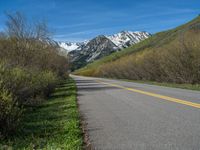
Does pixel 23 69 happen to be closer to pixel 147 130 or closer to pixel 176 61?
pixel 147 130

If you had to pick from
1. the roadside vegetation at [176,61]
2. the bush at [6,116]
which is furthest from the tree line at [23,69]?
the roadside vegetation at [176,61]

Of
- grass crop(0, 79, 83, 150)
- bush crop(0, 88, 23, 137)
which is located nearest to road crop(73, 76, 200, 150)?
grass crop(0, 79, 83, 150)

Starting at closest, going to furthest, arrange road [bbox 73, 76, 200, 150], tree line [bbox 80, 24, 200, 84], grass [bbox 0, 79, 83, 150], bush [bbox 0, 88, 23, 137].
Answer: road [bbox 73, 76, 200, 150], grass [bbox 0, 79, 83, 150], bush [bbox 0, 88, 23, 137], tree line [bbox 80, 24, 200, 84]

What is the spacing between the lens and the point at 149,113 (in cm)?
1002

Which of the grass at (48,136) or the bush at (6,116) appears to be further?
the bush at (6,116)

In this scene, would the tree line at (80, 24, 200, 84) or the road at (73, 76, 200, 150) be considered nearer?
the road at (73, 76, 200, 150)

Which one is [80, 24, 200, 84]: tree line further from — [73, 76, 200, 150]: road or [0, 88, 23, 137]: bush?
[0, 88, 23, 137]: bush

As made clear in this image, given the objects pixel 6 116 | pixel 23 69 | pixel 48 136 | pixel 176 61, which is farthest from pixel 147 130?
pixel 176 61

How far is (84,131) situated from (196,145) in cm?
307

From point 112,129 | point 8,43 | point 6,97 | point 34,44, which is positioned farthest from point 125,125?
point 34,44

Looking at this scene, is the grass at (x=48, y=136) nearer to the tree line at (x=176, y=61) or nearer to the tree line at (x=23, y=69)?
the tree line at (x=23, y=69)

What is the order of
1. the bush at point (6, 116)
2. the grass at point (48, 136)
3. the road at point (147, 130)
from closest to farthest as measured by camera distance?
the road at point (147, 130) < the grass at point (48, 136) < the bush at point (6, 116)

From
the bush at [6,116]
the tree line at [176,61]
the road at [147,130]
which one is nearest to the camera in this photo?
→ the road at [147,130]

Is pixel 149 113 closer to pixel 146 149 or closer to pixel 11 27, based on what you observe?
pixel 146 149
